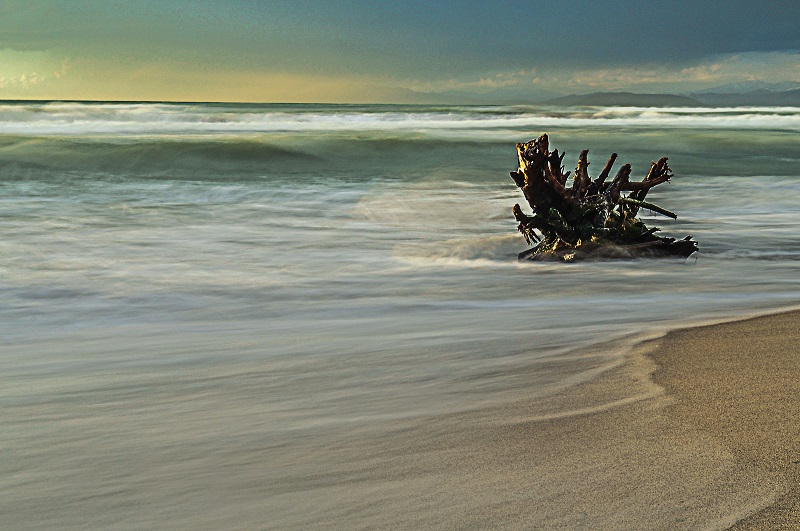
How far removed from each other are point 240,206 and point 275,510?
8.63m

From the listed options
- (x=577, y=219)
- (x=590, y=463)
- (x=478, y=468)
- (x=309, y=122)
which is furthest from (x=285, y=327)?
(x=309, y=122)

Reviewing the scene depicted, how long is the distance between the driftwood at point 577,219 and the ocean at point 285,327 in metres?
0.20

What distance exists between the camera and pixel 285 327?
392cm

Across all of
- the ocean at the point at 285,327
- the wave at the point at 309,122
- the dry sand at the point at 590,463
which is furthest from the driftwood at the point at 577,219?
the wave at the point at 309,122

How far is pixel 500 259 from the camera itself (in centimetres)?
578

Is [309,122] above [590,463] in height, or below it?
above

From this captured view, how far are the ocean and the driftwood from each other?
203mm

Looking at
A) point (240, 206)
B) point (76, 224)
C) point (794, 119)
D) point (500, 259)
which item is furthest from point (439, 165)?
point (794, 119)

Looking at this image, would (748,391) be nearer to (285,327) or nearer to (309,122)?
(285,327)

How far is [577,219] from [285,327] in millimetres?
2411

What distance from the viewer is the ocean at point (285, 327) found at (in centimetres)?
201

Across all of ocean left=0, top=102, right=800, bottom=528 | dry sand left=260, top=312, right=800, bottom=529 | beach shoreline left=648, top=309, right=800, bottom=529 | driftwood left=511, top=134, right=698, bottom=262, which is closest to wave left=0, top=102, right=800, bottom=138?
ocean left=0, top=102, right=800, bottom=528

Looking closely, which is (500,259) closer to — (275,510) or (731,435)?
(731,435)

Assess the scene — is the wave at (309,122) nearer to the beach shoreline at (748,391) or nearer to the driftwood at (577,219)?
the driftwood at (577,219)
